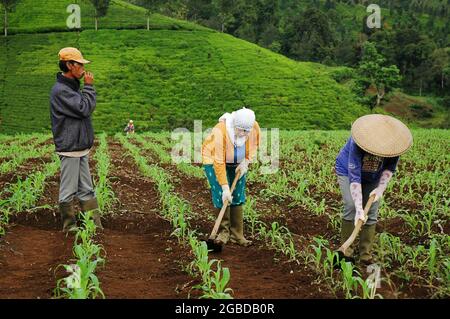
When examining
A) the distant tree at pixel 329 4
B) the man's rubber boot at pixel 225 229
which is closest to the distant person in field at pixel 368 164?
the man's rubber boot at pixel 225 229

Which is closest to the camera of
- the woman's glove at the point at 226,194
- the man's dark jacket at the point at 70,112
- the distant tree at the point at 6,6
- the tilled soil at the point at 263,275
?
the tilled soil at the point at 263,275

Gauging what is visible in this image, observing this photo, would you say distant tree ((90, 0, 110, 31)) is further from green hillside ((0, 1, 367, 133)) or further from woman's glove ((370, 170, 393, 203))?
woman's glove ((370, 170, 393, 203))

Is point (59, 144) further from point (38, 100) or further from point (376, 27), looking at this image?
point (376, 27)

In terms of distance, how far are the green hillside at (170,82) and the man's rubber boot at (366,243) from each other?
31.4 m

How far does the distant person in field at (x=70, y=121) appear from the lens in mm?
5125

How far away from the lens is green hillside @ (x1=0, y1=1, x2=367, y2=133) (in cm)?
3738

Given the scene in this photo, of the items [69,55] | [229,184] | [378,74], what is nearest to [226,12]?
[378,74]

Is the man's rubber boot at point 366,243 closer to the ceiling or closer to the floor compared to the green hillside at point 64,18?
closer to the floor

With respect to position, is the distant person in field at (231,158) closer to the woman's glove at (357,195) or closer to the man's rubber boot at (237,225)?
the man's rubber boot at (237,225)

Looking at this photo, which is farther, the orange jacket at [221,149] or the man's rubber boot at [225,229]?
the man's rubber boot at [225,229]

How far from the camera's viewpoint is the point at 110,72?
43750mm

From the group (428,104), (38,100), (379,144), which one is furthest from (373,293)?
(428,104)

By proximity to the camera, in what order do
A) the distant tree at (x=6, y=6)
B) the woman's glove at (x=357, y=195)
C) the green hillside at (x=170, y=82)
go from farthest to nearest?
the distant tree at (x=6, y=6)
the green hillside at (x=170, y=82)
the woman's glove at (x=357, y=195)

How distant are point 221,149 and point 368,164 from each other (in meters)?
1.37
